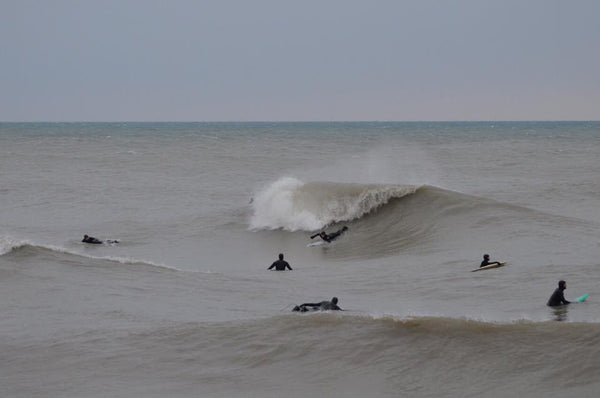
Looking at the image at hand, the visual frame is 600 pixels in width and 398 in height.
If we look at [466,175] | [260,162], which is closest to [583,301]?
[466,175]

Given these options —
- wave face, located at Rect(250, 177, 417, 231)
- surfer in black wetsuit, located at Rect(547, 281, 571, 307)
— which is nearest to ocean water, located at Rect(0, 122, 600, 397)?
wave face, located at Rect(250, 177, 417, 231)

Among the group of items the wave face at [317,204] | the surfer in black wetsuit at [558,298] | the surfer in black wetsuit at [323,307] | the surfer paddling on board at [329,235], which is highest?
the wave face at [317,204]

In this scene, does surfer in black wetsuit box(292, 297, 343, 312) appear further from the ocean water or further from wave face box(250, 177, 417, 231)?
wave face box(250, 177, 417, 231)

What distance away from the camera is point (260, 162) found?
6625 cm

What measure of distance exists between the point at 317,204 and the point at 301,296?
49.6ft

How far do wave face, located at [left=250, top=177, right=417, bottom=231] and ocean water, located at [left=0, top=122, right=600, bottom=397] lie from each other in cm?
8

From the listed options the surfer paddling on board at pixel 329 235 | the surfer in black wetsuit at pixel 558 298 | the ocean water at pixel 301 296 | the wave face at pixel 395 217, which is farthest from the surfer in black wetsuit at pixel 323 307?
the surfer paddling on board at pixel 329 235

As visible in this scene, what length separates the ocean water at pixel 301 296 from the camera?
38.2 feet

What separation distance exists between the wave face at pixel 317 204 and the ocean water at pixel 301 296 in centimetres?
8

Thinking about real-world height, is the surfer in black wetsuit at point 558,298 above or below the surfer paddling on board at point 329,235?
below

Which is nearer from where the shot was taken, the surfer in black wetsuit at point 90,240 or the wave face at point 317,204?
the surfer in black wetsuit at point 90,240

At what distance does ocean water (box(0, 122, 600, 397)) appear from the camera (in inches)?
458

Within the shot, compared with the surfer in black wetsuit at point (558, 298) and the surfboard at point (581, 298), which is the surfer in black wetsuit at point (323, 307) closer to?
the surfer in black wetsuit at point (558, 298)

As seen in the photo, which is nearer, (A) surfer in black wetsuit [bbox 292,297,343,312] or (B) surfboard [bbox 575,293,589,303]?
(A) surfer in black wetsuit [bbox 292,297,343,312]
